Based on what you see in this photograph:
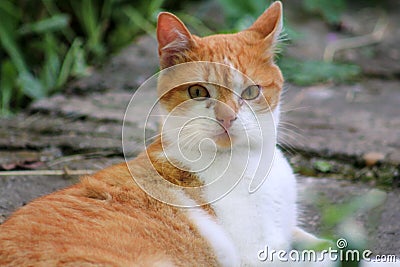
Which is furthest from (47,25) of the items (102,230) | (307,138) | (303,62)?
(102,230)

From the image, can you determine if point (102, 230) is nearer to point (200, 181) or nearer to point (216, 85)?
point (200, 181)

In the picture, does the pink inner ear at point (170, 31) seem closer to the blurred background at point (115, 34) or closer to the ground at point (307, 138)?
the ground at point (307, 138)

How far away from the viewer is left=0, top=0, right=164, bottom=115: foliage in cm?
407

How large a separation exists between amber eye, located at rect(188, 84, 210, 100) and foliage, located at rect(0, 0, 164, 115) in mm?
2007

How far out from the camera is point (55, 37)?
4.59m

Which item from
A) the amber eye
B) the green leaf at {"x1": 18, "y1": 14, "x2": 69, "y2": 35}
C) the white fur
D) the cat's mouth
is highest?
the amber eye

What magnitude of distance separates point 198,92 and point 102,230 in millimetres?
516

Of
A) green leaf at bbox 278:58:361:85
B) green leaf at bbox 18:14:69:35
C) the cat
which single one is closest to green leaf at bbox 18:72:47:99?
green leaf at bbox 18:14:69:35

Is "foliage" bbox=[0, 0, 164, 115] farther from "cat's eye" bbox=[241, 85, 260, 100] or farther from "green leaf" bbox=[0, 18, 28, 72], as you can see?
"cat's eye" bbox=[241, 85, 260, 100]

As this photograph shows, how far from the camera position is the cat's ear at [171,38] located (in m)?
2.09

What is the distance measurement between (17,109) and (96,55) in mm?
632

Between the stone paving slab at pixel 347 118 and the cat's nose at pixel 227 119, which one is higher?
the cat's nose at pixel 227 119

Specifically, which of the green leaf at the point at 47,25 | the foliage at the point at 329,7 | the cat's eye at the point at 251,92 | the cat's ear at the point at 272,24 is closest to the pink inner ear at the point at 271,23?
the cat's ear at the point at 272,24

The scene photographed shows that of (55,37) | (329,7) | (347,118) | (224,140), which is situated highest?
(224,140)
